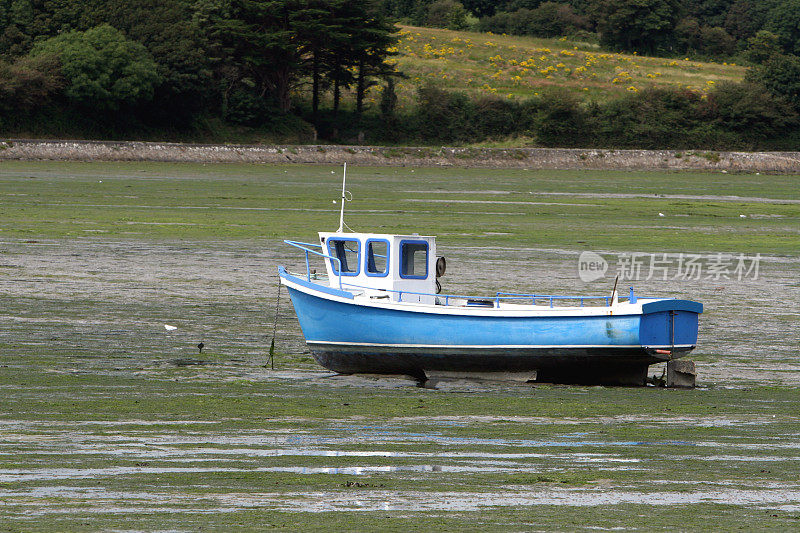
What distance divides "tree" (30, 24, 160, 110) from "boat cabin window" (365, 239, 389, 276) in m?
73.9

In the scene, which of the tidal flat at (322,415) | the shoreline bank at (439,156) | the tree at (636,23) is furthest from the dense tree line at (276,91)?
the tidal flat at (322,415)

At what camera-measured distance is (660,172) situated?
8769 cm

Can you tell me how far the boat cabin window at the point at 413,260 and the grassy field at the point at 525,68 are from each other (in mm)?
90595

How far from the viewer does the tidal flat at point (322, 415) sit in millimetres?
10906

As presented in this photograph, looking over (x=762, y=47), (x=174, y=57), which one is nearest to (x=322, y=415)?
(x=174, y=57)

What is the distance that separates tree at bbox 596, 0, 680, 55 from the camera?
493 feet

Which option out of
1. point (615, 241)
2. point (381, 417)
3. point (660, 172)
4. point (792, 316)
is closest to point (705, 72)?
point (660, 172)

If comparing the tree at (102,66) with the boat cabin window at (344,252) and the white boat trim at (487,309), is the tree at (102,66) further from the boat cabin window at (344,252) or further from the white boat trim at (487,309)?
the white boat trim at (487,309)

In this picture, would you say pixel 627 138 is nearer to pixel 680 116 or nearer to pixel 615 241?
pixel 680 116

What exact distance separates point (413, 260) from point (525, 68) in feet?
355

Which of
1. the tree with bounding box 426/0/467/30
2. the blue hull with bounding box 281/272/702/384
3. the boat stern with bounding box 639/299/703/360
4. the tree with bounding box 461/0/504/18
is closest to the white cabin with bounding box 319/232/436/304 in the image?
the blue hull with bounding box 281/272/702/384

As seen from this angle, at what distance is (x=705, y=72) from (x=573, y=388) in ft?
394

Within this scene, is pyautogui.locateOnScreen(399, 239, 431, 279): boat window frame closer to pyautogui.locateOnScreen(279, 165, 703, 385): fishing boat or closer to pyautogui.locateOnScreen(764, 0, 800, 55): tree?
pyautogui.locateOnScreen(279, 165, 703, 385): fishing boat

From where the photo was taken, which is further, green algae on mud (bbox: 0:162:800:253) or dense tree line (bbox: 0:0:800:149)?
dense tree line (bbox: 0:0:800:149)
